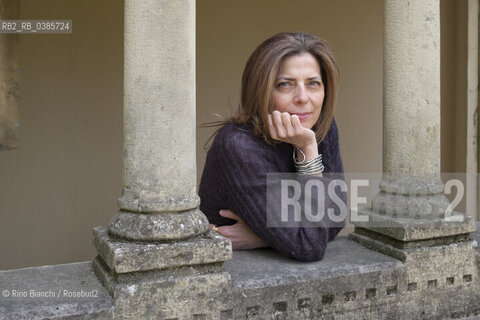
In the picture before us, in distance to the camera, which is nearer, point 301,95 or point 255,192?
point 255,192

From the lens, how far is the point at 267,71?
2.23 metres

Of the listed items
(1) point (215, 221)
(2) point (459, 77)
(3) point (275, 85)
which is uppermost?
(2) point (459, 77)

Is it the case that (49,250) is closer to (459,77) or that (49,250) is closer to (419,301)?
(419,301)

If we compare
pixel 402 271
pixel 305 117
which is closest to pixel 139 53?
pixel 305 117

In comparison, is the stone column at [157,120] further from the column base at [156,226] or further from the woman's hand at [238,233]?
the woman's hand at [238,233]

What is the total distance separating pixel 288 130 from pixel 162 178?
58 cm

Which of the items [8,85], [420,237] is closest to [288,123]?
[420,237]

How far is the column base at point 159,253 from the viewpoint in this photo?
6.10 ft

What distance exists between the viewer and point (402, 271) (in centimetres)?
235

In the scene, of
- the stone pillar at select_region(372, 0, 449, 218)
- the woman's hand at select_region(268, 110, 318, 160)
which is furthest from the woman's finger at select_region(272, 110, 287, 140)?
the stone pillar at select_region(372, 0, 449, 218)

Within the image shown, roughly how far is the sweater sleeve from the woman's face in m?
0.22

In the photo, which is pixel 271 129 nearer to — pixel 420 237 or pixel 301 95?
pixel 301 95

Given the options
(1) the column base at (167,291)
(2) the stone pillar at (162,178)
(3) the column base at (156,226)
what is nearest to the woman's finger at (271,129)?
(2) the stone pillar at (162,178)

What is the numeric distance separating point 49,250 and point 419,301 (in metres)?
3.57
